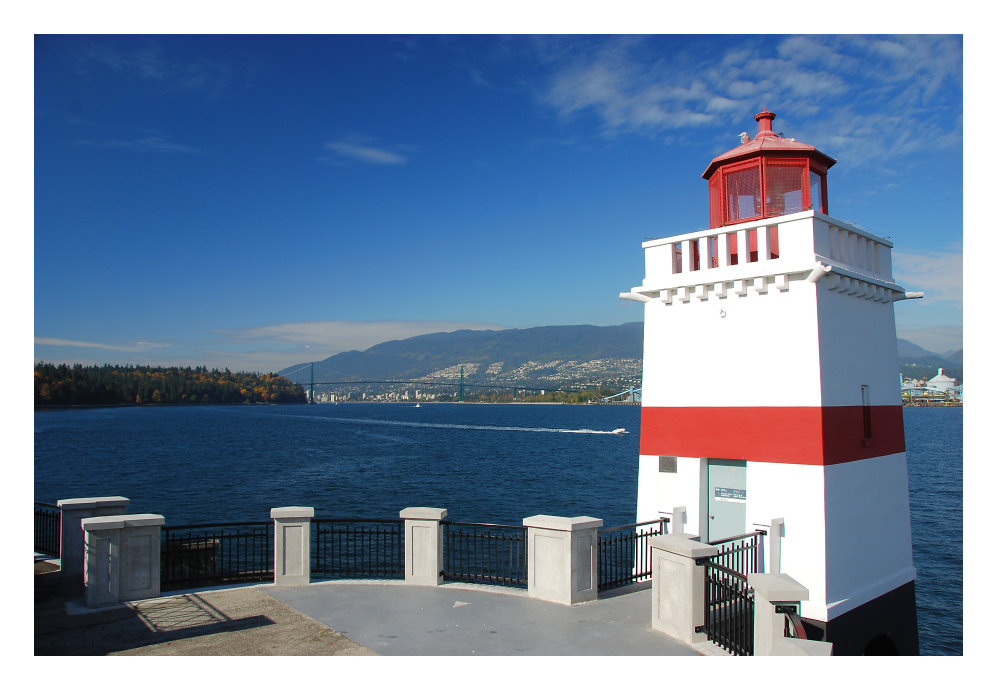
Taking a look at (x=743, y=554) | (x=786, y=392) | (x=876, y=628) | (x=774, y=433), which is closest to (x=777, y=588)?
(x=743, y=554)

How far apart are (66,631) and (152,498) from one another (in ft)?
121

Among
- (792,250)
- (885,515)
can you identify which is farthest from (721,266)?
(885,515)

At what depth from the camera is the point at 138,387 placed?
15075 centimetres

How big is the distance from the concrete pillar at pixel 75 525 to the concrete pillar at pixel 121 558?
1382 mm

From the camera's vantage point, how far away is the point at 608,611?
9133 millimetres

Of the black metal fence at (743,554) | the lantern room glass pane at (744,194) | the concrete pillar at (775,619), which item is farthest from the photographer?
the lantern room glass pane at (744,194)

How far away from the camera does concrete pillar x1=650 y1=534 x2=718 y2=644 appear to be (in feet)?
25.9

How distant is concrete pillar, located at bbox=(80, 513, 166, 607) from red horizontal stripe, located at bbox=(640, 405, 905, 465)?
27.2ft

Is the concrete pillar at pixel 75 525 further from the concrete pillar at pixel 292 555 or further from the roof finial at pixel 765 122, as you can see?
the roof finial at pixel 765 122

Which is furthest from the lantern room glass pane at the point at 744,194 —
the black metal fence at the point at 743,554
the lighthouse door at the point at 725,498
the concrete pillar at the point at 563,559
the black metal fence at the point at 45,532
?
the black metal fence at the point at 45,532

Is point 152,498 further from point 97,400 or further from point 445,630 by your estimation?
point 97,400

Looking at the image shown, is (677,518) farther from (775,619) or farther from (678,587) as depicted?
(775,619)

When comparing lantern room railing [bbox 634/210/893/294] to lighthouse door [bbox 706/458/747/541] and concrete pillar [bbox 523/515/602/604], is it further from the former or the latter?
concrete pillar [bbox 523/515/602/604]

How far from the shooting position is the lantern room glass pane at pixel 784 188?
37.2 ft
